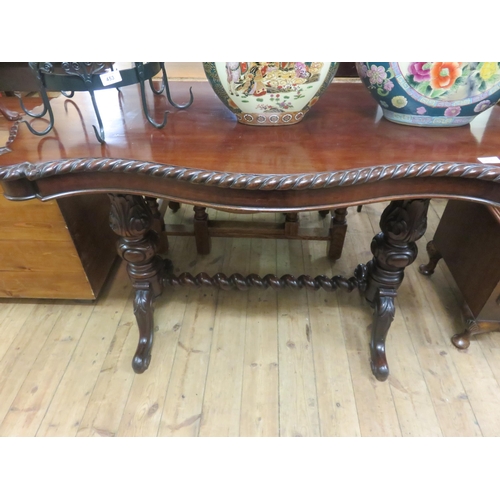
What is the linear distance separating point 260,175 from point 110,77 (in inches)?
13.9

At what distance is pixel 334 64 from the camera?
73 centimetres

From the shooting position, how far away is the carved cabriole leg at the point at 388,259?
0.94 m

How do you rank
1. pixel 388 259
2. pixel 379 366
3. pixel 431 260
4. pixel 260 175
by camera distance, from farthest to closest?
pixel 431 260
pixel 379 366
pixel 388 259
pixel 260 175

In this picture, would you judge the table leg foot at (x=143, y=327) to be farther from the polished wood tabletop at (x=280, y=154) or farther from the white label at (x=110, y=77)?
the white label at (x=110, y=77)

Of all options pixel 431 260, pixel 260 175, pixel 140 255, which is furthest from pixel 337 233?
pixel 260 175

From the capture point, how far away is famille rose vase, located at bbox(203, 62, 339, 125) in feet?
2.24

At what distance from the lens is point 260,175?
0.64 metres

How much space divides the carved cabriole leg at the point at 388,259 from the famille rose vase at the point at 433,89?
21cm

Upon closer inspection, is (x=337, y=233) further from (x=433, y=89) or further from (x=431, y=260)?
(x=433, y=89)

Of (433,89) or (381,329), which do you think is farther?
(381,329)

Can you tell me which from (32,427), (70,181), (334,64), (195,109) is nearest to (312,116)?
(334,64)

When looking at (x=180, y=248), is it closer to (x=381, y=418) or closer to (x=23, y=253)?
(x=23, y=253)

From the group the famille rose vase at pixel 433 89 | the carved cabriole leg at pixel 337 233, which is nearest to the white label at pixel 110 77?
the famille rose vase at pixel 433 89

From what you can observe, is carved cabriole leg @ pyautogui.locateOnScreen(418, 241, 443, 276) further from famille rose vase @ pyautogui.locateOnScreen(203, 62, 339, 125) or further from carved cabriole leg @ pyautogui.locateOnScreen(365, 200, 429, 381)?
famille rose vase @ pyautogui.locateOnScreen(203, 62, 339, 125)
